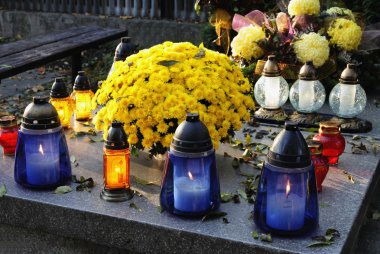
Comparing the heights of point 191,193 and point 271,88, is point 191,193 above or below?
below

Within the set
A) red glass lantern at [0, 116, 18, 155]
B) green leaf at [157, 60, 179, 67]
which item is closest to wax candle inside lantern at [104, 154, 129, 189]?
green leaf at [157, 60, 179, 67]

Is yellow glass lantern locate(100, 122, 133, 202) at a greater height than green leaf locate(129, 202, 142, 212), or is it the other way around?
yellow glass lantern locate(100, 122, 133, 202)

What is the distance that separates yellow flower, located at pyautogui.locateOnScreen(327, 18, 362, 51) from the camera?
404cm

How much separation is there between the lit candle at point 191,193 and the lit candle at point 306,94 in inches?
53.7

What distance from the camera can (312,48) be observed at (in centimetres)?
389

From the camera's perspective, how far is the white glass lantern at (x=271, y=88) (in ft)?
10.8

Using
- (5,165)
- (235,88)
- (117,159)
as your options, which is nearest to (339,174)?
(235,88)

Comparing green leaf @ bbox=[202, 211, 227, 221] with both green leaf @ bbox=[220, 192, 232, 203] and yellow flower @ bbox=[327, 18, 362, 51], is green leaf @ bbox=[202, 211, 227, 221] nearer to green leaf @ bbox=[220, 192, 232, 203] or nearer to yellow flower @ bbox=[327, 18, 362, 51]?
green leaf @ bbox=[220, 192, 232, 203]

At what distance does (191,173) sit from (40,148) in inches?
24.3

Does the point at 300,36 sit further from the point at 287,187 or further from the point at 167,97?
the point at 287,187

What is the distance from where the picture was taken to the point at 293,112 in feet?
12.0

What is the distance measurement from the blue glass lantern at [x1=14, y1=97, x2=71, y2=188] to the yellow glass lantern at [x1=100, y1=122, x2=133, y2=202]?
0.21 m

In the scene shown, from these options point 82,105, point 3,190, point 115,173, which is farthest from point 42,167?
point 82,105

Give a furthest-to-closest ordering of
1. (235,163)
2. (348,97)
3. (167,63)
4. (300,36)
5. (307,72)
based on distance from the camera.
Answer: (300,36)
(348,97)
(307,72)
(235,163)
(167,63)
